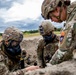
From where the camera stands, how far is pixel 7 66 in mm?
5934

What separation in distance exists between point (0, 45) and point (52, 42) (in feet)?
6.50

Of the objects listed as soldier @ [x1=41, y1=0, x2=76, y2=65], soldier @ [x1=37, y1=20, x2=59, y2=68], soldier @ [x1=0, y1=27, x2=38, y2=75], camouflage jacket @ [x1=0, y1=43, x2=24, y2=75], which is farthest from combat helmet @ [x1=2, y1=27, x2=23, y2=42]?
soldier @ [x1=37, y1=20, x2=59, y2=68]

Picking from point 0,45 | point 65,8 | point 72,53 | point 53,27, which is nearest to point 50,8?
point 65,8

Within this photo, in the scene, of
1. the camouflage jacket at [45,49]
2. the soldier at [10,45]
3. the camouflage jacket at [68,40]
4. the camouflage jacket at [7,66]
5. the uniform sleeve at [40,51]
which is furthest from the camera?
the camouflage jacket at [45,49]

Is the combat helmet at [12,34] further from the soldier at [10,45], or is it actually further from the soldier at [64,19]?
the soldier at [64,19]

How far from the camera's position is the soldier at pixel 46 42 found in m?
7.04

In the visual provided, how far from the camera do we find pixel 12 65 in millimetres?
6160

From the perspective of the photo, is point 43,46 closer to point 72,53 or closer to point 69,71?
point 72,53

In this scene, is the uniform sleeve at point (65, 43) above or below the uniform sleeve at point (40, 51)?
above

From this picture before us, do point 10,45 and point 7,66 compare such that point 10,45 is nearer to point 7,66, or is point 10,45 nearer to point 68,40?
point 7,66

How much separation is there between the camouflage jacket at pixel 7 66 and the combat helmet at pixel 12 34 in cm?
28

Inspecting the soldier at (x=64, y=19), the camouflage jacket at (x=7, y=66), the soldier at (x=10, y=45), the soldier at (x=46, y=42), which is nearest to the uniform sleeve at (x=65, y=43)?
the soldier at (x=64, y=19)

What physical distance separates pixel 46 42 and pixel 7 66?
168 cm

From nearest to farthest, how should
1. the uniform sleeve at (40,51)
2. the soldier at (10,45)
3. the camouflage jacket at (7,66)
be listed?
the camouflage jacket at (7,66) < the soldier at (10,45) < the uniform sleeve at (40,51)
